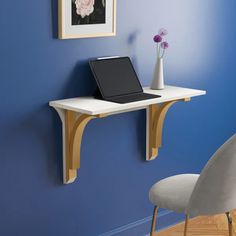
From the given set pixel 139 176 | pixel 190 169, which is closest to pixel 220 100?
pixel 190 169

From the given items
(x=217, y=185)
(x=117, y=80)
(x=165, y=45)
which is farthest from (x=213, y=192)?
(x=165, y=45)

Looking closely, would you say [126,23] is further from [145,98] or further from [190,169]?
[190,169]

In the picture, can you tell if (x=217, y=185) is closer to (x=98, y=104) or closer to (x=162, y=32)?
(x=98, y=104)

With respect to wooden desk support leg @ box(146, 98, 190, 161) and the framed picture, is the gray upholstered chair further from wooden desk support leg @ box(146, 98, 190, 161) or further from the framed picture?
the framed picture

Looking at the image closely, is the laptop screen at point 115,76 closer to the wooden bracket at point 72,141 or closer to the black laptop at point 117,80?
the black laptop at point 117,80

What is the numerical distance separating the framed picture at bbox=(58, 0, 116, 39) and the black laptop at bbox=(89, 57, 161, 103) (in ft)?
0.46

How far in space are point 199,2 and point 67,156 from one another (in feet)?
3.93

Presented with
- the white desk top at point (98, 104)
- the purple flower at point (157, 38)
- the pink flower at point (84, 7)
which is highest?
the pink flower at point (84, 7)

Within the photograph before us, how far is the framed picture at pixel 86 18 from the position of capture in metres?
2.61

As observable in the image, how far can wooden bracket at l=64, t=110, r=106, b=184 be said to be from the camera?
266 centimetres

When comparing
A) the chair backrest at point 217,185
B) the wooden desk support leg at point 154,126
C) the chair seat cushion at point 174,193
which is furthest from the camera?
the wooden desk support leg at point 154,126

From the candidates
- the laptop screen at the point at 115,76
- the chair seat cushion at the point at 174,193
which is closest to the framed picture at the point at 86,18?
the laptop screen at the point at 115,76

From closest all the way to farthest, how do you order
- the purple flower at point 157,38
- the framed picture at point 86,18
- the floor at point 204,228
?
the framed picture at point 86,18
the purple flower at point 157,38
the floor at point 204,228

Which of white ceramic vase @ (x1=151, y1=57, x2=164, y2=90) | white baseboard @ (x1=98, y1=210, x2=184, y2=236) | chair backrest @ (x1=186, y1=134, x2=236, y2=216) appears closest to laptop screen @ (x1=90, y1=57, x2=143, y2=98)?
white ceramic vase @ (x1=151, y1=57, x2=164, y2=90)
